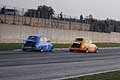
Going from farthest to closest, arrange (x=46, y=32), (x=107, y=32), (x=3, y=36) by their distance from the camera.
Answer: (x=107, y=32)
(x=46, y=32)
(x=3, y=36)

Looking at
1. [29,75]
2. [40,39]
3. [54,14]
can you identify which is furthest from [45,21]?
[29,75]

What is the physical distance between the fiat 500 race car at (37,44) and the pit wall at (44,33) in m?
7.12

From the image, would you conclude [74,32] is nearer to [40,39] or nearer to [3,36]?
[3,36]

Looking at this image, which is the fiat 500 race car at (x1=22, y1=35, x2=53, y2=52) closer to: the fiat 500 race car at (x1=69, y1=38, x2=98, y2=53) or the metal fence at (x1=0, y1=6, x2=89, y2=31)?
the fiat 500 race car at (x1=69, y1=38, x2=98, y2=53)

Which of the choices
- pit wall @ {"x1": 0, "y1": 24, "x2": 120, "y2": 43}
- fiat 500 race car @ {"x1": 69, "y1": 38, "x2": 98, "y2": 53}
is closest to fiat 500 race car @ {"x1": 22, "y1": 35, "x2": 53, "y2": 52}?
fiat 500 race car @ {"x1": 69, "y1": 38, "x2": 98, "y2": 53}

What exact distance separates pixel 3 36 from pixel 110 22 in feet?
154

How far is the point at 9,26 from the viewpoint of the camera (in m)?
47.7

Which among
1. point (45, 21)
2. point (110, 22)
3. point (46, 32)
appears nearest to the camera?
point (46, 32)

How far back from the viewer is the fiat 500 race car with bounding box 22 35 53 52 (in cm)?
3862

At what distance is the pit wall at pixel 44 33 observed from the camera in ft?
154

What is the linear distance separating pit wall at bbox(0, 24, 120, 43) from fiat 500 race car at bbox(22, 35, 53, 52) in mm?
7124

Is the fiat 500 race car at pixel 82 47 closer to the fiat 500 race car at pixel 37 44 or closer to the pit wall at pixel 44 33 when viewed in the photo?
the fiat 500 race car at pixel 37 44

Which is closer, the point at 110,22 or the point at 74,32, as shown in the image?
the point at 74,32

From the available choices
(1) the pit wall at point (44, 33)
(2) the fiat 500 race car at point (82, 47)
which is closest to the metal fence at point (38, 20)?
(1) the pit wall at point (44, 33)
